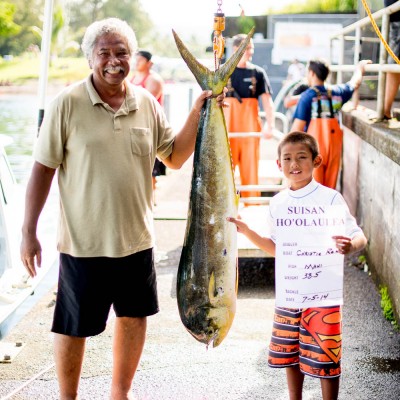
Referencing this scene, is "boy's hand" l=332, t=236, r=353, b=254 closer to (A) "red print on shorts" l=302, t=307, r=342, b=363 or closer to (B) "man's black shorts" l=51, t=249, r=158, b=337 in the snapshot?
(A) "red print on shorts" l=302, t=307, r=342, b=363

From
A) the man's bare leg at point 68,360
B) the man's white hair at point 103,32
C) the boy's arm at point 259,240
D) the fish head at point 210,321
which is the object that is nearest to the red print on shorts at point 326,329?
the boy's arm at point 259,240

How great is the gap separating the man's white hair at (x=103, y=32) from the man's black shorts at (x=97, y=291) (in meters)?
0.99

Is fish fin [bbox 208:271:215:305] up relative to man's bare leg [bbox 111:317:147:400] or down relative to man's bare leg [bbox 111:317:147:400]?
up

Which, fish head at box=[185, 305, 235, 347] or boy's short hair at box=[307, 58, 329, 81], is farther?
boy's short hair at box=[307, 58, 329, 81]

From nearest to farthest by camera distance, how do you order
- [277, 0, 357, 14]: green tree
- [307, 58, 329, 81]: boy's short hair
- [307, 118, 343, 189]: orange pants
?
1. [307, 58, 329, 81]: boy's short hair
2. [307, 118, 343, 189]: orange pants
3. [277, 0, 357, 14]: green tree

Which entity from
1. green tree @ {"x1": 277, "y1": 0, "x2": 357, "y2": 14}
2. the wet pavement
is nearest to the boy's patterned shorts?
the wet pavement

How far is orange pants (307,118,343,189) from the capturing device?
7086mm

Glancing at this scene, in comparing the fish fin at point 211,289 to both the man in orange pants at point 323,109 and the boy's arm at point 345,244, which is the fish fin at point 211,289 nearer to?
the boy's arm at point 345,244

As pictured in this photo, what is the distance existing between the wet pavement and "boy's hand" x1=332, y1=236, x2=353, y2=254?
113 centimetres

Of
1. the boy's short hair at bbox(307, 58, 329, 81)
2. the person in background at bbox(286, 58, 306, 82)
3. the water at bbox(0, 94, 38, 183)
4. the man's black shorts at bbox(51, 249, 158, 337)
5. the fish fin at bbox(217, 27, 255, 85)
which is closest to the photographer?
the fish fin at bbox(217, 27, 255, 85)

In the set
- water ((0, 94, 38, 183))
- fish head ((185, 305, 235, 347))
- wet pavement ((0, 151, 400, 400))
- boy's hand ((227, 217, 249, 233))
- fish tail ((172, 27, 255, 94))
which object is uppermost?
fish tail ((172, 27, 255, 94))

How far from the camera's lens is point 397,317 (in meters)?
4.97

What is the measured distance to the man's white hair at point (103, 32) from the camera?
129 inches

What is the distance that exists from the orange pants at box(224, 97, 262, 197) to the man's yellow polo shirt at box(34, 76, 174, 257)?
4.40m
